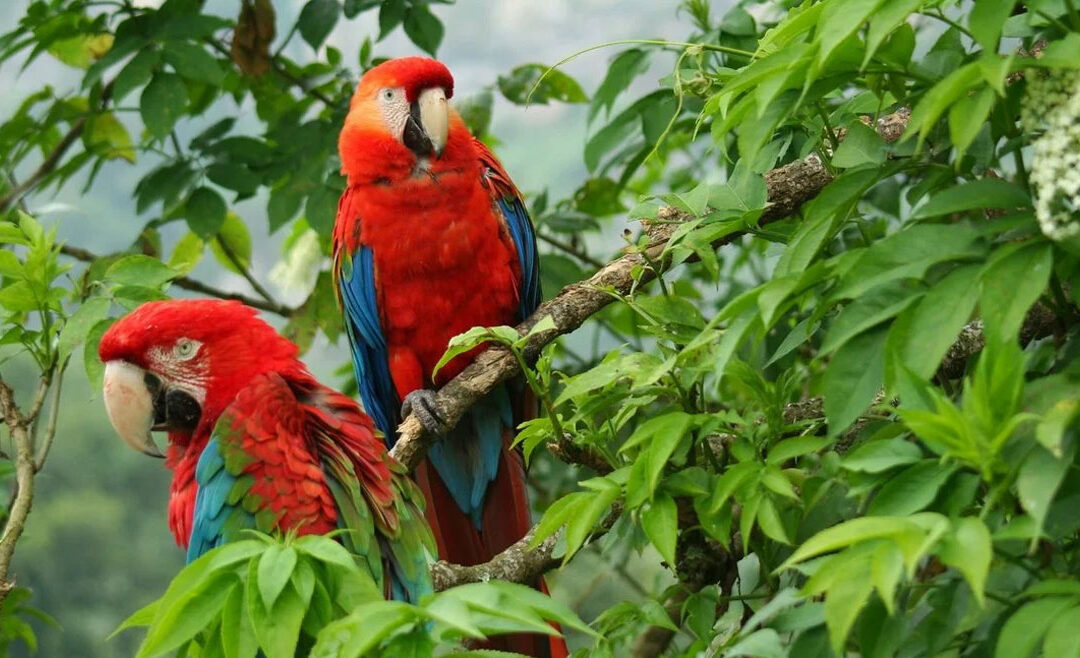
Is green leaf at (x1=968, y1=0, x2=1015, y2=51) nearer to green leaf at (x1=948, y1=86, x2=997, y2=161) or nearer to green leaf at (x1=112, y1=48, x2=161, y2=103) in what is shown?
green leaf at (x1=948, y1=86, x2=997, y2=161)

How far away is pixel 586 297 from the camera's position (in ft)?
4.69

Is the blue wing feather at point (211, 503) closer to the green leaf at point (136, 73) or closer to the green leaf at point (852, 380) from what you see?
the green leaf at point (852, 380)

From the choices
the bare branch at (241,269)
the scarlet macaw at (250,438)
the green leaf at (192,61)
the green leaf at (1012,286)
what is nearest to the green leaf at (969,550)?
the green leaf at (1012,286)

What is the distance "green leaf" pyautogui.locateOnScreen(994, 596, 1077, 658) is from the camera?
64 cm

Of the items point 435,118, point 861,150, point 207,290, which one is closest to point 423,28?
point 435,118

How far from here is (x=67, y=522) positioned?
303 centimetres

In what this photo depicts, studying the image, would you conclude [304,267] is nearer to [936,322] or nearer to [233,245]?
[233,245]

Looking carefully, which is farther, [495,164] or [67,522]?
[67,522]

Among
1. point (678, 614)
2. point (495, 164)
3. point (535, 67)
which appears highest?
point (535, 67)

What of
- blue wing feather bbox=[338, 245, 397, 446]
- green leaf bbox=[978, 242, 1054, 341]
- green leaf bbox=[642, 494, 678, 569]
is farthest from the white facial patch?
green leaf bbox=[978, 242, 1054, 341]

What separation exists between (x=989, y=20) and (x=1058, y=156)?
0.28ft

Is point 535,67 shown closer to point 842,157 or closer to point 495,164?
point 495,164

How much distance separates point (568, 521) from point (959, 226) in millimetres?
371

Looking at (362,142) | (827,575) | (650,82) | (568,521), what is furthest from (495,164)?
(650,82)
